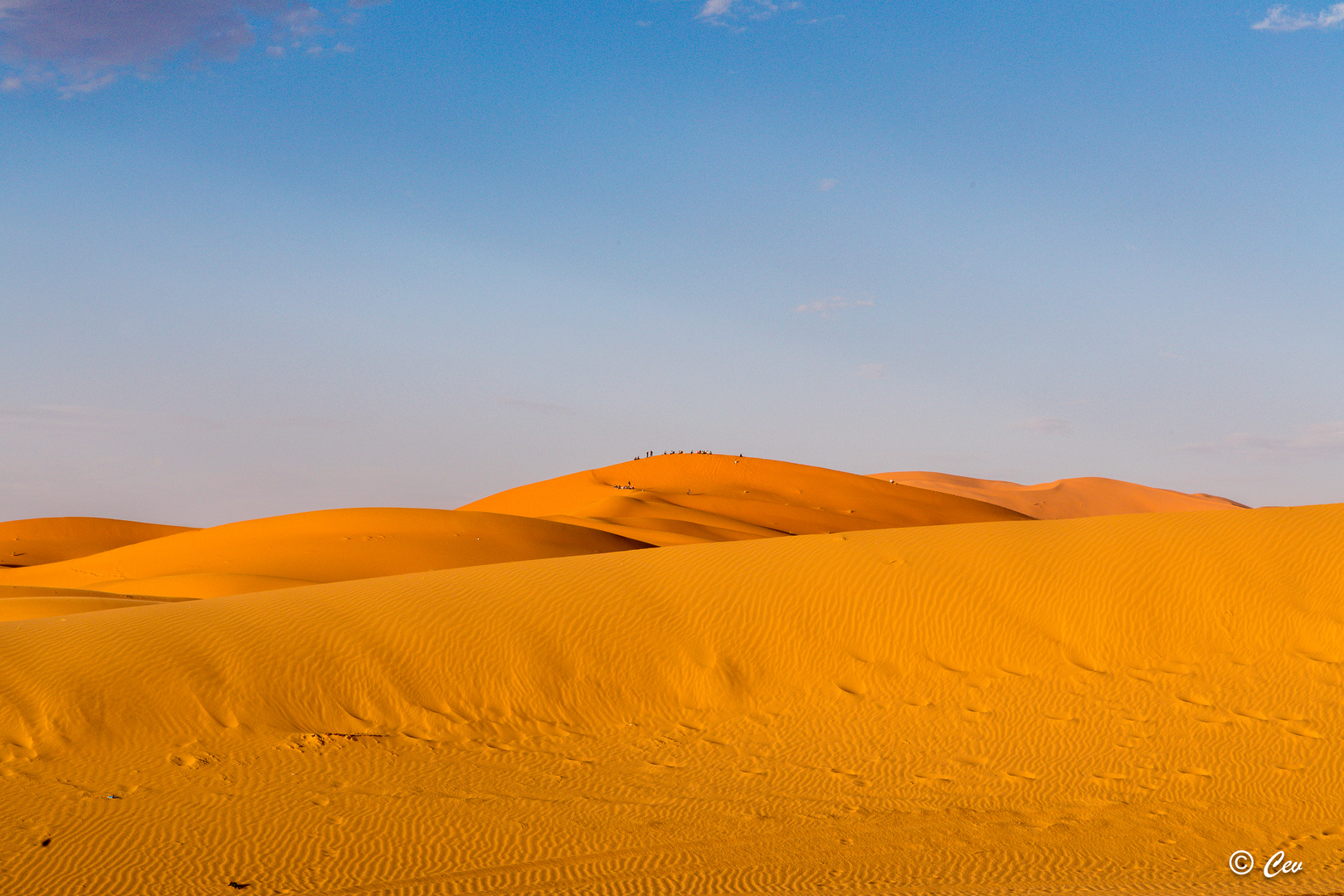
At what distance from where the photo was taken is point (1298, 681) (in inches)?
389

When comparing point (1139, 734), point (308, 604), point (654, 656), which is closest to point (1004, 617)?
point (1139, 734)

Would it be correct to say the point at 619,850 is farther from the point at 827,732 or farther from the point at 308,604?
the point at 308,604

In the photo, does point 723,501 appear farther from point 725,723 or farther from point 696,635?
point 725,723

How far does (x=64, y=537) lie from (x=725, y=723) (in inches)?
1792

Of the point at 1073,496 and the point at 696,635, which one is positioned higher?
the point at 1073,496

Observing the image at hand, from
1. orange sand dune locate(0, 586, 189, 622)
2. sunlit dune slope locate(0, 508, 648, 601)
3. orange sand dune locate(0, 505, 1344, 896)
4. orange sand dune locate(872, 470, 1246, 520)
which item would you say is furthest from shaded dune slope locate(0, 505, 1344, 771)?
orange sand dune locate(872, 470, 1246, 520)

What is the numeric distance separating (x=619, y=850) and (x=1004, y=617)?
6.54 meters

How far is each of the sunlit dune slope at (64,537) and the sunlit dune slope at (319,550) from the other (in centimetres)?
1139

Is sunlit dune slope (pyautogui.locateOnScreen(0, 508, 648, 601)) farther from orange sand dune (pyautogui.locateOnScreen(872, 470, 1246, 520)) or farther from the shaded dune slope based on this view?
orange sand dune (pyautogui.locateOnScreen(872, 470, 1246, 520))

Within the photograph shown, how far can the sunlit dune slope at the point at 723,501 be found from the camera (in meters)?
38.7

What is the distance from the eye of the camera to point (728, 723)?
9789mm

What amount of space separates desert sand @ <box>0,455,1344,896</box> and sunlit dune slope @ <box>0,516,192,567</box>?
33.9 meters

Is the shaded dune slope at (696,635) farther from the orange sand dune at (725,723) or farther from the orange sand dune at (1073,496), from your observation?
the orange sand dune at (1073,496)

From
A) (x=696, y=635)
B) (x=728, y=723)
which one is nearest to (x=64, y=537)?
(x=696, y=635)
